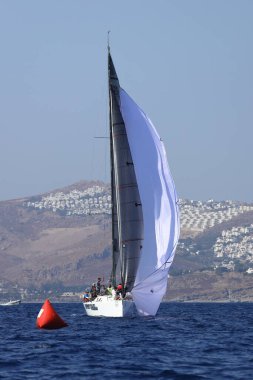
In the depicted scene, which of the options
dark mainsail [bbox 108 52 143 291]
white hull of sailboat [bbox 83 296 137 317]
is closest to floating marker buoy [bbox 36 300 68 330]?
white hull of sailboat [bbox 83 296 137 317]

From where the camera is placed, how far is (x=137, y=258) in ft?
229

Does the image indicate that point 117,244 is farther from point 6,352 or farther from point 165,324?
point 6,352

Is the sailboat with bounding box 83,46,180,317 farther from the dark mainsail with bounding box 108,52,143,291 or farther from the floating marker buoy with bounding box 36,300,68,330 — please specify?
the floating marker buoy with bounding box 36,300,68,330

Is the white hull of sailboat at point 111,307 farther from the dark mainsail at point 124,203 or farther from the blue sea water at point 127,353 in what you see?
the blue sea water at point 127,353

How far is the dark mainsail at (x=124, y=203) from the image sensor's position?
69812mm

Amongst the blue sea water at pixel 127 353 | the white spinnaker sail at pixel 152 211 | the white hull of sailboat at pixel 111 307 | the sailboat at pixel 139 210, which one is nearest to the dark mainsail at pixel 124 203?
the sailboat at pixel 139 210

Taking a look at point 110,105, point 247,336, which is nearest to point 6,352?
point 247,336

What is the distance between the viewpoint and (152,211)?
68.2 metres

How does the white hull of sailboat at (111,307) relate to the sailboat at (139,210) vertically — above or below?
below

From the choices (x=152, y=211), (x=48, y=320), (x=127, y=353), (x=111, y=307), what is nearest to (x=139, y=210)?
(x=152, y=211)

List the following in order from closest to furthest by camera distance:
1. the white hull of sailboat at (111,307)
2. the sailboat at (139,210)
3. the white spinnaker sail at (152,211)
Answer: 1. the white spinnaker sail at (152,211)
2. the sailboat at (139,210)
3. the white hull of sailboat at (111,307)

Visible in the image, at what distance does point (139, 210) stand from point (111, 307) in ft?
22.7

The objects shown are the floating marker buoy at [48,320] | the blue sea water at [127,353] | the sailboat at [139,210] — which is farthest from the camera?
the sailboat at [139,210]

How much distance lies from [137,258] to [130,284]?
183 cm
